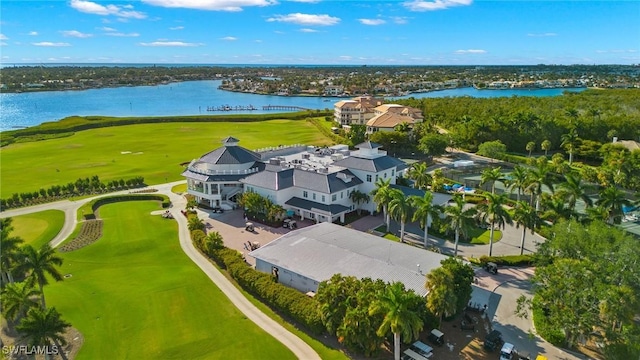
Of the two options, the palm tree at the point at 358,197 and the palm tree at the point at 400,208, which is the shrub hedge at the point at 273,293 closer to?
the palm tree at the point at 400,208

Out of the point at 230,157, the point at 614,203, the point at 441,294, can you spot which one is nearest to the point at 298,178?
the point at 230,157

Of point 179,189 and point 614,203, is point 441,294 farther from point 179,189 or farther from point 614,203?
point 179,189

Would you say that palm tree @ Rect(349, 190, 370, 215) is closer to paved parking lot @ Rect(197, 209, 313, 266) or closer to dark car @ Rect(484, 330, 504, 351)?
paved parking lot @ Rect(197, 209, 313, 266)

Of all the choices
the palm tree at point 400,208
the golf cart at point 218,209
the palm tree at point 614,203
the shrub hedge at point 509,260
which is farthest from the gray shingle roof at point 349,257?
the palm tree at point 614,203

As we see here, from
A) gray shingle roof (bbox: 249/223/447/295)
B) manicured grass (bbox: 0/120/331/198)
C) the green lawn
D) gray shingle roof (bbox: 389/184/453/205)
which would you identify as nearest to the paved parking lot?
gray shingle roof (bbox: 249/223/447/295)

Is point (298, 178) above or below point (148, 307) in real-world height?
above

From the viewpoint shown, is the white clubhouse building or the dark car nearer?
the dark car

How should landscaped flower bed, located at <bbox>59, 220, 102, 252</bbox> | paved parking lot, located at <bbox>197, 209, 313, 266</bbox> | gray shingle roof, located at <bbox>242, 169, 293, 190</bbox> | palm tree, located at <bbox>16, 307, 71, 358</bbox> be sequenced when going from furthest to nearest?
gray shingle roof, located at <bbox>242, 169, 293, 190</bbox> → paved parking lot, located at <bbox>197, 209, 313, 266</bbox> → landscaped flower bed, located at <bbox>59, 220, 102, 252</bbox> → palm tree, located at <bbox>16, 307, 71, 358</bbox>
